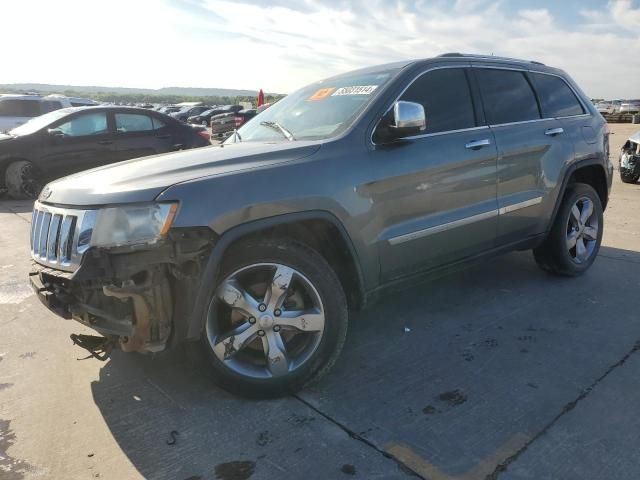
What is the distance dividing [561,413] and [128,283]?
2.25 metres

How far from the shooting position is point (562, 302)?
432 centimetres

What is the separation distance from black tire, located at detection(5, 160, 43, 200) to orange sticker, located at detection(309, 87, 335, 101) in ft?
23.4

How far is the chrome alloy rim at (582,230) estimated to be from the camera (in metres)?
4.83

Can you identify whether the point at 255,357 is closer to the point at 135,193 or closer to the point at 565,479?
the point at 135,193

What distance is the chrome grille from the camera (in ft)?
8.48

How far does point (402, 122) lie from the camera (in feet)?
10.3

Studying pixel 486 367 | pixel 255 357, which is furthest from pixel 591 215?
pixel 255 357

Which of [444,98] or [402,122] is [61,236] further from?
[444,98]

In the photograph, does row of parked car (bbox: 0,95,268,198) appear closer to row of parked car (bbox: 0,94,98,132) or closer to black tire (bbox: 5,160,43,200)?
black tire (bbox: 5,160,43,200)

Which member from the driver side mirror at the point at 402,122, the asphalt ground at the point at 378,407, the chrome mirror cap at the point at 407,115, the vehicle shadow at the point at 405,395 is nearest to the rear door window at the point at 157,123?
the asphalt ground at the point at 378,407

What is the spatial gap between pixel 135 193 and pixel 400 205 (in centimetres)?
157

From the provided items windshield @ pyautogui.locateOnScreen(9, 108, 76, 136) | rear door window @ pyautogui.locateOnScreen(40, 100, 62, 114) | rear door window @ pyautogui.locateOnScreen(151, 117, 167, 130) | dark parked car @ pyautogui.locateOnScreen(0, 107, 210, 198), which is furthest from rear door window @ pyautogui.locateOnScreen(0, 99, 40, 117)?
rear door window @ pyautogui.locateOnScreen(151, 117, 167, 130)

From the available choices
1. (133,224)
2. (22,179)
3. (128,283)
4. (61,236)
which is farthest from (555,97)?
(22,179)

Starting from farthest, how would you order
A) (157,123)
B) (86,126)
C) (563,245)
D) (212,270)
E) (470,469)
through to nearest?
(157,123), (86,126), (563,245), (212,270), (470,469)
